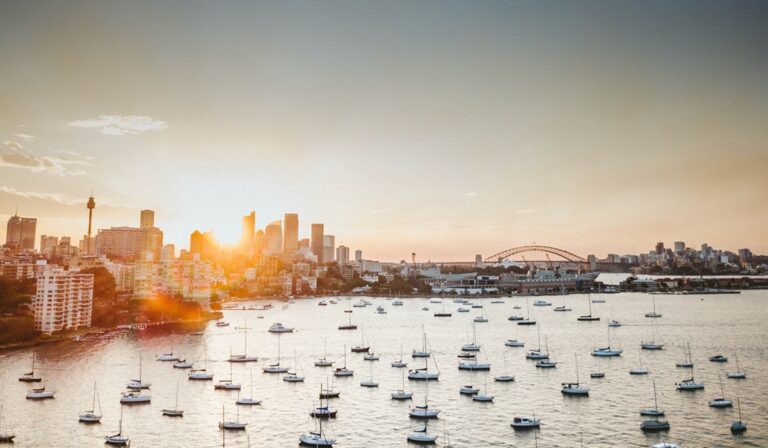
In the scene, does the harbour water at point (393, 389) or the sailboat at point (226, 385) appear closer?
the harbour water at point (393, 389)

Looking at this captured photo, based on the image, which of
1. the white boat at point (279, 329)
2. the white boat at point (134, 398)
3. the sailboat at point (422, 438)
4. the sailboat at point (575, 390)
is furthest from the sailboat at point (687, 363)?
the white boat at point (279, 329)

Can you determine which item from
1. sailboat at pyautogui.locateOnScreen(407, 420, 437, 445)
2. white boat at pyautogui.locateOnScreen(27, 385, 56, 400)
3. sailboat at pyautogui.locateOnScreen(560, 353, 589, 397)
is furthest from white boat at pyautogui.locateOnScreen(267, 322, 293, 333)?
sailboat at pyautogui.locateOnScreen(407, 420, 437, 445)

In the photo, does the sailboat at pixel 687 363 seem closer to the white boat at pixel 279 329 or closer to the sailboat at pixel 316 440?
the sailboat at pixel 316 440

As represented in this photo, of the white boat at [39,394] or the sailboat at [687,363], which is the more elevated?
the sailboat at [687,363]

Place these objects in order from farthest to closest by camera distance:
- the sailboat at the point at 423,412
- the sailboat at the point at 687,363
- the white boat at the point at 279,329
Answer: the white boat at the point at 279,329 < the sailboat at the point at 687,363 < the sailboat at the point at 423,412

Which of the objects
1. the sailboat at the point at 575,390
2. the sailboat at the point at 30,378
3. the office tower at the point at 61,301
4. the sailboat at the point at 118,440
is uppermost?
the office tower at the point at 61,301

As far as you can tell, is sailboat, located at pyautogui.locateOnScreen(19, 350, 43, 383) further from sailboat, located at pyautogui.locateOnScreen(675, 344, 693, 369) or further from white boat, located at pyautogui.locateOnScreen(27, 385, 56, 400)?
sailboat, located at pyautogui.locateOnScreen(675, 344, 693, 369)

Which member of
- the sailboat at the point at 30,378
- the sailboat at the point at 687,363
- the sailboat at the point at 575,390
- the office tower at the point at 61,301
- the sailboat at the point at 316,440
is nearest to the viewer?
the sailboat at the point at 316,440

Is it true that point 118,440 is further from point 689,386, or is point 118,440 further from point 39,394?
point 689,386
